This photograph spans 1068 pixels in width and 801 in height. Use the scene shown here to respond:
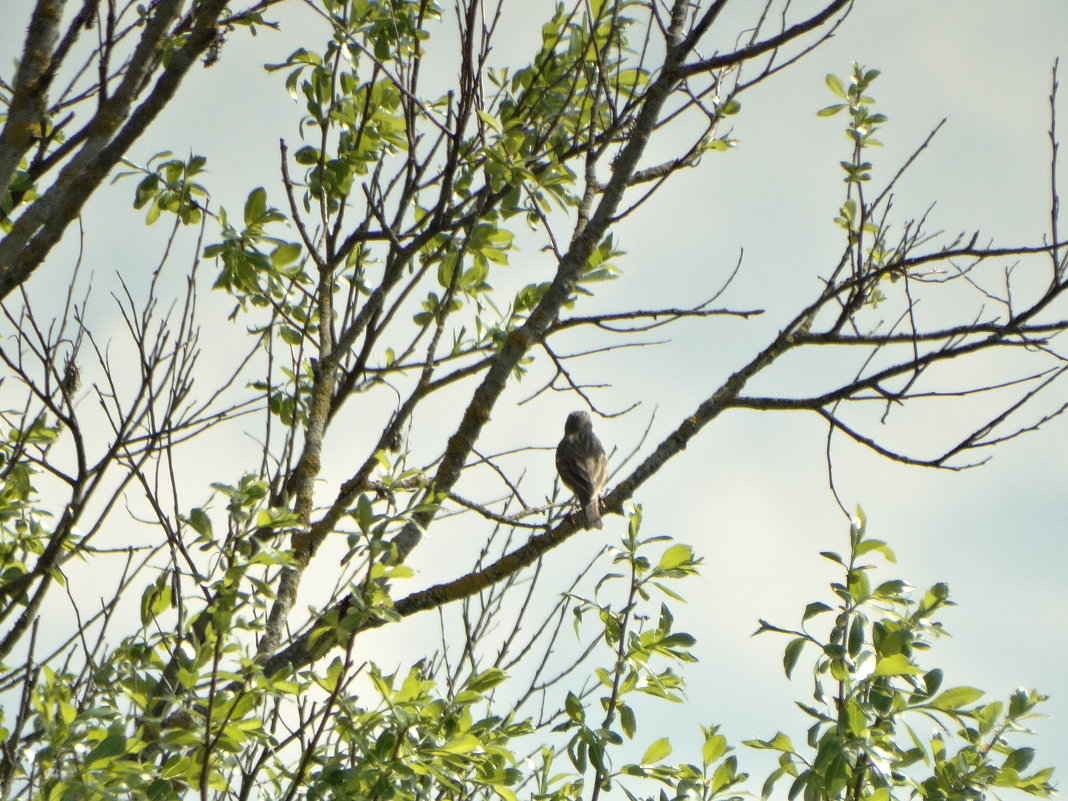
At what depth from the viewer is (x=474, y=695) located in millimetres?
3230

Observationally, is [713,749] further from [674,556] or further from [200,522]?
[200,522]

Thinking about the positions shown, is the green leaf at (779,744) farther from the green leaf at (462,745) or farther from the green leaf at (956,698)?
the green leaf at (462,745)

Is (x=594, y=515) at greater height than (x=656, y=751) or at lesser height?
greater

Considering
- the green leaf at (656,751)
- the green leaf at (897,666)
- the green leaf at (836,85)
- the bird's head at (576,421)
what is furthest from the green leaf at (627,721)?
the bird's head at (576,421)

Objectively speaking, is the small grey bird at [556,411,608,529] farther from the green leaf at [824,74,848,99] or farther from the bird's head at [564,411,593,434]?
the green leaf at [824,74,848,99]

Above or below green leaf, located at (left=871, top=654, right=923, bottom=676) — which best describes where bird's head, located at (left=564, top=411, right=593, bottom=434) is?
above

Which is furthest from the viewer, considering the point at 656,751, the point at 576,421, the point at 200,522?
the point at 576,421

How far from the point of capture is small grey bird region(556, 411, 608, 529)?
6367 mm

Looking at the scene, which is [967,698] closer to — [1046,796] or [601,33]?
[1046,796]

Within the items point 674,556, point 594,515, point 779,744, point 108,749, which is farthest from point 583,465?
point 108,749

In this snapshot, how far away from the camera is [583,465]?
718cm

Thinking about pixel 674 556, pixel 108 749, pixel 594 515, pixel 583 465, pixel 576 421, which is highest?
pixel 576 421

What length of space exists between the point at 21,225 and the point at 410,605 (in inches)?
73.3

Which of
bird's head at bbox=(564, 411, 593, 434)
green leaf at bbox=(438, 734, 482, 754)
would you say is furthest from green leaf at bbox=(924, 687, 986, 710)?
bird's head at bbox=(564, 411, 593, 434)
